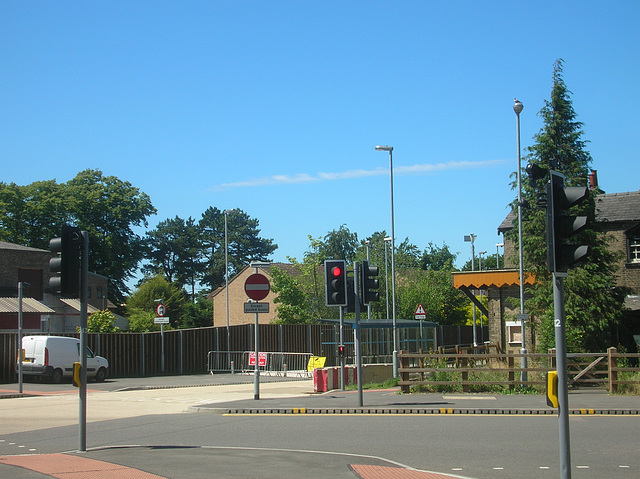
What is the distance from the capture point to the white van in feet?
102

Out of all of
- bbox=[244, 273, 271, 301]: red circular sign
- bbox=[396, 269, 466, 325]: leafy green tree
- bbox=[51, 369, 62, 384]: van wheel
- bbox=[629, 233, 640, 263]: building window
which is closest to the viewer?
bbox=[244, 273, 271, 301]: red circular sign

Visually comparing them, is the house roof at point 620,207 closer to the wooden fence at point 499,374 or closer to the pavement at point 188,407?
the wooden fence at point 499,374

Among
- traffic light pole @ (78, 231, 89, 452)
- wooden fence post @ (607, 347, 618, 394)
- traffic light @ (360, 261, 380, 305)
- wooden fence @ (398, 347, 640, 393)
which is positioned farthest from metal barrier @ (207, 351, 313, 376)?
traffic light pole @ (78, 231, 89, 452)

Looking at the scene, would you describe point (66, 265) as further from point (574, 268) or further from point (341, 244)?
point (341, 244)

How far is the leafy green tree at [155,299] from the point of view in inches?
3086

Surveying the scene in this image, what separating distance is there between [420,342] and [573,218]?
119 ft

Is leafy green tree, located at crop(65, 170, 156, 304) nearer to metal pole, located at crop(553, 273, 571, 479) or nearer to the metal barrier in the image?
the metal barrier

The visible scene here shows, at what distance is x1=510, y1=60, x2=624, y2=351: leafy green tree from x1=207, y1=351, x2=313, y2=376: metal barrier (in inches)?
549

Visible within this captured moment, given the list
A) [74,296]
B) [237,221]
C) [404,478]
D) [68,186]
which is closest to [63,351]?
[74,296]

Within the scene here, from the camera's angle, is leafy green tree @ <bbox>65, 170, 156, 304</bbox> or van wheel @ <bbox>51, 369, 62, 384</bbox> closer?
van wheel @ <bbox>51, 369, 62, 384</bbox>

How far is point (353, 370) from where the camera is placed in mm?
27750

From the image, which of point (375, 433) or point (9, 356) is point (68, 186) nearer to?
point (9, 356)

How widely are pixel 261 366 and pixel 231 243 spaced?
74.2m

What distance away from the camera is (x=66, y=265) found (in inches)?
433
